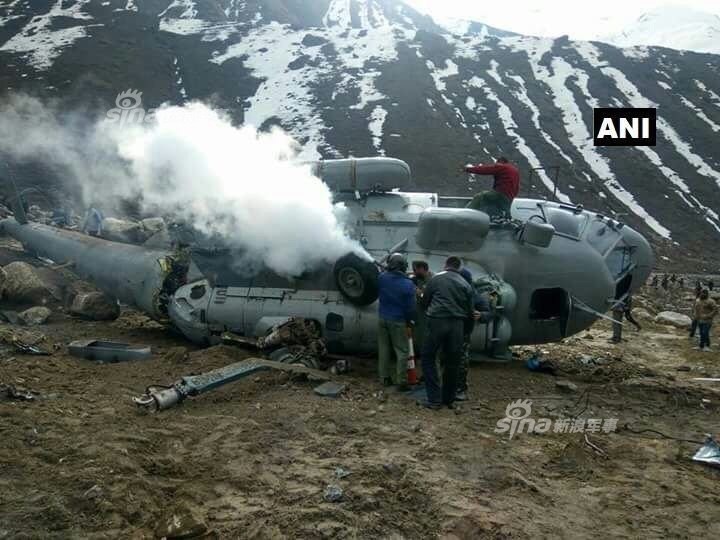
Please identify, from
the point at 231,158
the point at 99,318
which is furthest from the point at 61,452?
the point at 99,318

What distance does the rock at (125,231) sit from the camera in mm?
15259

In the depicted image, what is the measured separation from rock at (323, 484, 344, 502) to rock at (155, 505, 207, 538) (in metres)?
0.91

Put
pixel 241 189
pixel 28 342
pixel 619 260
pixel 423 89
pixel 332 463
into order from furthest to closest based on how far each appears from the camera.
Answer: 1. pixel 423 89
2. pixel 619 260
3. pixel 241 189
4. pixel 28 342
5. pixel 332 463

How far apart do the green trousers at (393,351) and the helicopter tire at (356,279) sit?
29.3 inches

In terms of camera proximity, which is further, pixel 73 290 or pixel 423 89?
pixel 423 89

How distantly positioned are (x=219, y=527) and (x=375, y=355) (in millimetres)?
4748

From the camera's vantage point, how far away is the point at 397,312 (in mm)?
7066

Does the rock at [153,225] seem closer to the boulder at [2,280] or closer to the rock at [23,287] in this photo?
the rock at [23,287]

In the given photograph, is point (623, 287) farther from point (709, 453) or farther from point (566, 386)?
point (709, 453)

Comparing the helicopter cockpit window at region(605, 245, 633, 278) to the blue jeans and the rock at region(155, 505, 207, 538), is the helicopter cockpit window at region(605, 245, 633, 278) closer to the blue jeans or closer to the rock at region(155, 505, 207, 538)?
the blue jeans

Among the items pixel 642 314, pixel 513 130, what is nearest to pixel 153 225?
pixel 642 314

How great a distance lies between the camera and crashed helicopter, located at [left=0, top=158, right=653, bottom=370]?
323 inches

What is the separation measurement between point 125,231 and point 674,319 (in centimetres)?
1487

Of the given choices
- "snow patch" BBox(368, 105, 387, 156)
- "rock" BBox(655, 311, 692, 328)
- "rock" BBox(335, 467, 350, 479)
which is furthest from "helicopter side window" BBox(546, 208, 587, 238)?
"snow patch" BBox(368, 105, 387, 156)
